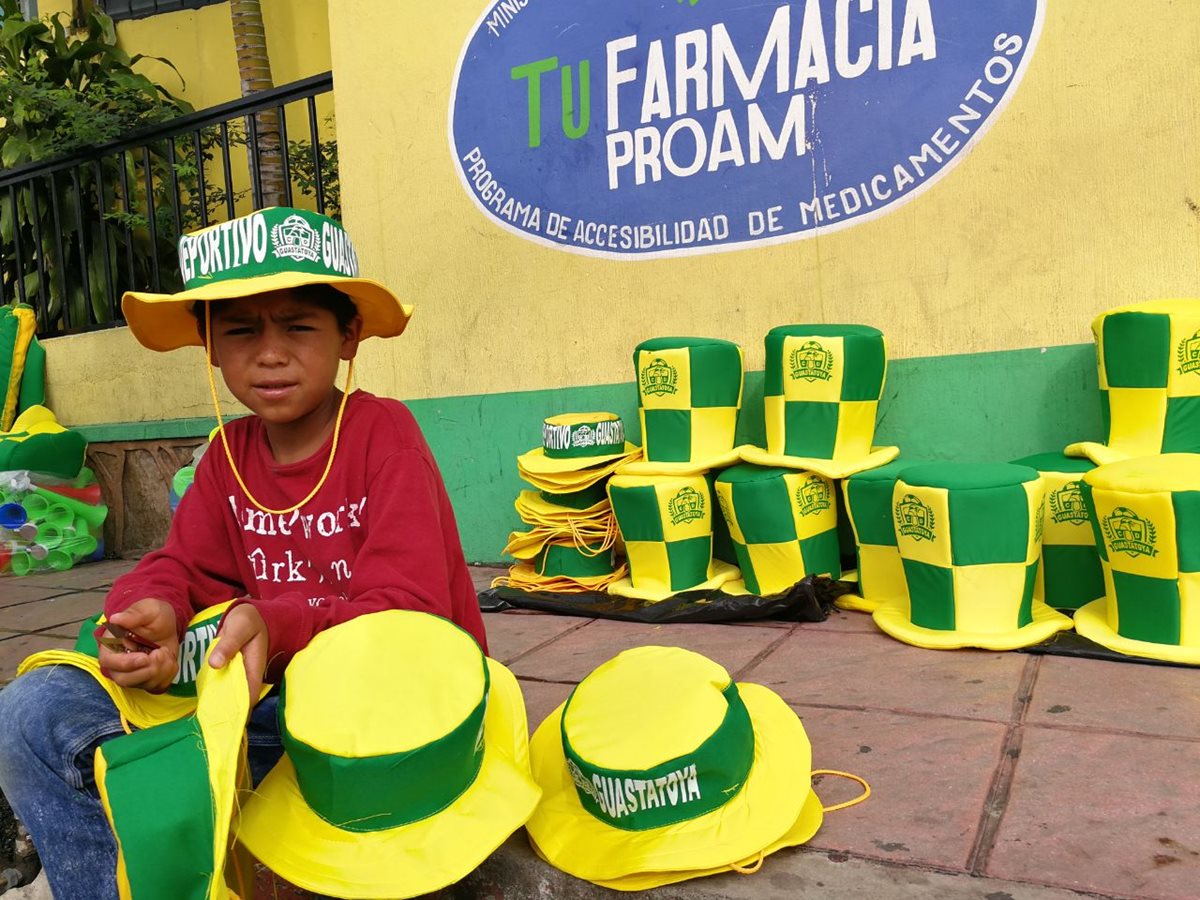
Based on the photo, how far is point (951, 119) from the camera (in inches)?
111

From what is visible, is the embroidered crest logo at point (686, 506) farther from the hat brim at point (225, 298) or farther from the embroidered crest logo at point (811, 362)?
the hat brim at point (225, 298)

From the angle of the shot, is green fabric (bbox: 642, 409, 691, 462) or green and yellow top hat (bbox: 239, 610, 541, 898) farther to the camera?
green fabric (bbox: 642, 409, 691, 462)

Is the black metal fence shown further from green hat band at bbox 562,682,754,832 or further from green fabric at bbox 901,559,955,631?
green hat band at bbox 562,682,754,832

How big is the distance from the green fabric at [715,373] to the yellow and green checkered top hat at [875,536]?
47 centimetres

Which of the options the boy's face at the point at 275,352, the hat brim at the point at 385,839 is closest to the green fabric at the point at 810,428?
the boy's face at the point at 275,352

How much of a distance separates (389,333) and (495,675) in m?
0.66

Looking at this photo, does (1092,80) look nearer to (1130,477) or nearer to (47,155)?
(1130,477)

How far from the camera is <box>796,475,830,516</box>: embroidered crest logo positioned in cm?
277

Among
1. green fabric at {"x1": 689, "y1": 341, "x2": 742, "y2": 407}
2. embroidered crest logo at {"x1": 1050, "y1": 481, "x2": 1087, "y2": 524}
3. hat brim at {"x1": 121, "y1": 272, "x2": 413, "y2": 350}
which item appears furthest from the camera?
green fabric at {"x1": 689, "y1": 341, "x2": 742, "y2": 407}

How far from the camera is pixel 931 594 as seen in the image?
2402 mm

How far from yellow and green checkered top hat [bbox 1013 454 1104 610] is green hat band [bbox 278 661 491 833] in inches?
73.2

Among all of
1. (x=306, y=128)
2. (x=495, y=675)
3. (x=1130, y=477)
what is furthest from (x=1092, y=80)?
(x=306, y=128)

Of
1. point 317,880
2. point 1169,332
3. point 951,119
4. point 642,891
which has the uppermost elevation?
point 951,119

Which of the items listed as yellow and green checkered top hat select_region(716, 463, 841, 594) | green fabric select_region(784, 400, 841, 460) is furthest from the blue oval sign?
yellow and green checkered top hat select_region(716, 463, 841, 594)
